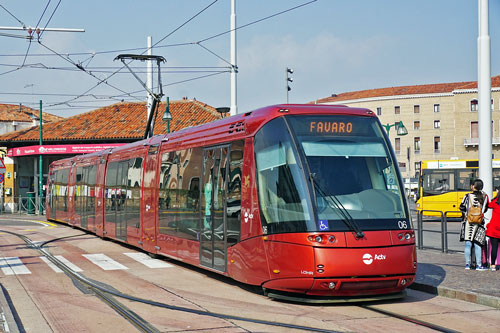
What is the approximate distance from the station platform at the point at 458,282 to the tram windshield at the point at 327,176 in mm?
1547

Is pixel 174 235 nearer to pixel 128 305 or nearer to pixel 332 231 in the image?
pixel 128 305

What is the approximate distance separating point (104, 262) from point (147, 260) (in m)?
1.00

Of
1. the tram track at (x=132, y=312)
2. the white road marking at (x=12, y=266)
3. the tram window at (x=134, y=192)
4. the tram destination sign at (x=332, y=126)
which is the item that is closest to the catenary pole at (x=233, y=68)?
the tram window at (x=134, y=192)

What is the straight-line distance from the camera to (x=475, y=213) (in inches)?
489

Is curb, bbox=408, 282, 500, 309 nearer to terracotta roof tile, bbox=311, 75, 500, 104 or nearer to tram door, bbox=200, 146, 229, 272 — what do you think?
tram door, bbox=200, 146, 229, 272

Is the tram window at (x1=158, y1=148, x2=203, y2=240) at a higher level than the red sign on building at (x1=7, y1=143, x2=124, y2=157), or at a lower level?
lower

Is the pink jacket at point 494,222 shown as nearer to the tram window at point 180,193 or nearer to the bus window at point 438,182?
the tram window at point 180,193

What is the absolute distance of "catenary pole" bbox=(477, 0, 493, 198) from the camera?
535 inches

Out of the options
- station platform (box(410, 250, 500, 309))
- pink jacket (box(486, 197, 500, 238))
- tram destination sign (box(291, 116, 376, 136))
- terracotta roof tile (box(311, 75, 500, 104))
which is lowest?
station platform (box(410, 250, 500, 309))

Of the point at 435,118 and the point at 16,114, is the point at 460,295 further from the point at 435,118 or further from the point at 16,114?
the point at 435,118

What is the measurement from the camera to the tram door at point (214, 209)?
11.4 m

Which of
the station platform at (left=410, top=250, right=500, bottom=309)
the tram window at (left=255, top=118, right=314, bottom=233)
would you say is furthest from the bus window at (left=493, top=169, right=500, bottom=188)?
the tram window at (left=255, top=118, right=314, bottom=233)

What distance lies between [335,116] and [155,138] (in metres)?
7.31

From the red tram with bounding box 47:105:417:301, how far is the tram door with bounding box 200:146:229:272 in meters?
0.02
